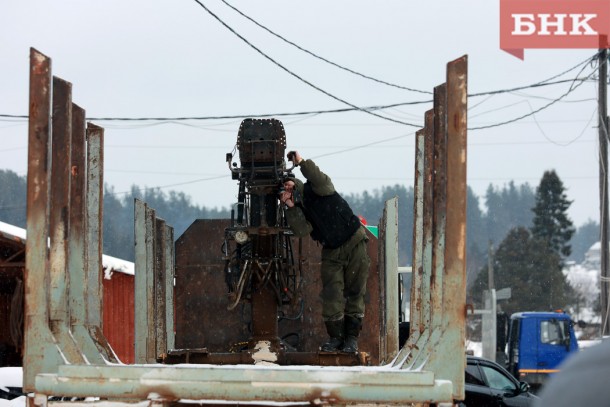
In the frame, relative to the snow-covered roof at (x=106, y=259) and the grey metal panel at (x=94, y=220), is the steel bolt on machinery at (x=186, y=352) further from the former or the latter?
the snow-covered roof at (x=106, y=259)

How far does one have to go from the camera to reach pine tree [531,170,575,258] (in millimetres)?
81062

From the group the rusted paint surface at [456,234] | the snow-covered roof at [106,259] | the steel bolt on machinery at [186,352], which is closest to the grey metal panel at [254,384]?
the steel bolt on machinery at [186,352]

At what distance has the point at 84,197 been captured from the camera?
505cm

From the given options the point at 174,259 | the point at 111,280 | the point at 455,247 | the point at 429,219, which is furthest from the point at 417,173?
the point at 111,280

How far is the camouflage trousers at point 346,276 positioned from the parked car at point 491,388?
9.81m

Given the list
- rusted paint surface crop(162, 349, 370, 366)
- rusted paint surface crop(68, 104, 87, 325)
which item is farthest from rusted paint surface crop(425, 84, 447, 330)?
rusted paint surface crop(162, 349, 370, 366)

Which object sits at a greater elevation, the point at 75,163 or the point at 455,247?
the point at 75,163

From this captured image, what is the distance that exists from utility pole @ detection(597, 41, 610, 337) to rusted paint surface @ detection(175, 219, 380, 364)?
55.8ft

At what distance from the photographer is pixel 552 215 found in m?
81.7

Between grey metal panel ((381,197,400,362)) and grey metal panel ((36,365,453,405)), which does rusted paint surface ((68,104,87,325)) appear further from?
grey metal panel ((381,197,400,362))

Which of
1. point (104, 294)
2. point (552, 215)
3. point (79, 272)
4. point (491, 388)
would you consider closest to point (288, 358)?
point (79, 272)

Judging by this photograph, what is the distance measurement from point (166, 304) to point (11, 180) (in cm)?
9553

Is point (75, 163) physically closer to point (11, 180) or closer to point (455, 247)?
point (455, 247)

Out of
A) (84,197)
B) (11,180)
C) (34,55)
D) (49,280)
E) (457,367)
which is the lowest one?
(457,367)
